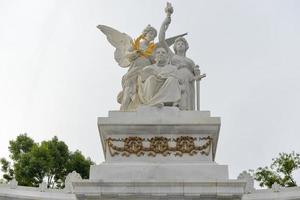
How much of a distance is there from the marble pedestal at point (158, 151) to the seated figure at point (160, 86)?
1.22ft

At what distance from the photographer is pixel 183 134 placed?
16.8m

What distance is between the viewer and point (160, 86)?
1766 cm

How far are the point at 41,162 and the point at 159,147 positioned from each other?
65.9ft

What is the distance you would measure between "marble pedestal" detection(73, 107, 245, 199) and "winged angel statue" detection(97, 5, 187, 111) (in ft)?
2.91

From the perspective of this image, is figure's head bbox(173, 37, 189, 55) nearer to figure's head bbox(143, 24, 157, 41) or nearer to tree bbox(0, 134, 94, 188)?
figure's head bbox(143, 24, 157, 41)

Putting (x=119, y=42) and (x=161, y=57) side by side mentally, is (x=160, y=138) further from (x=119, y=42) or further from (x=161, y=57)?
(x=119, y=42)

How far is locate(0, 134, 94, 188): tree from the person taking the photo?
35188 mm

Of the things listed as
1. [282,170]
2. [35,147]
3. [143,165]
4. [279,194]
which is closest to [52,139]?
[35,147]

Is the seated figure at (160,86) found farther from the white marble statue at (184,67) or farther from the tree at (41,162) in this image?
A: the tree at (41,162)

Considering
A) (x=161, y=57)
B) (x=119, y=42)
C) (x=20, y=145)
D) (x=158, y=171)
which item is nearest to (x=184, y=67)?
(x=161, y=57)

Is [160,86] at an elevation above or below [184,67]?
below

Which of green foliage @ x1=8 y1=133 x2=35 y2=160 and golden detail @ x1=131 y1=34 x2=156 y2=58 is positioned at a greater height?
green foliage @ x1=8 y1=133 x2=35 y2=160

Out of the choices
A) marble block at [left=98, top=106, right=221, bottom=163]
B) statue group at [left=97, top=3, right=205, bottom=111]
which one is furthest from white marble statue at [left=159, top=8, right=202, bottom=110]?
marble block at [left=98, top=106, right=221, bottom=163]

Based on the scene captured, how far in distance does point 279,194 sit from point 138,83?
7560 mm
